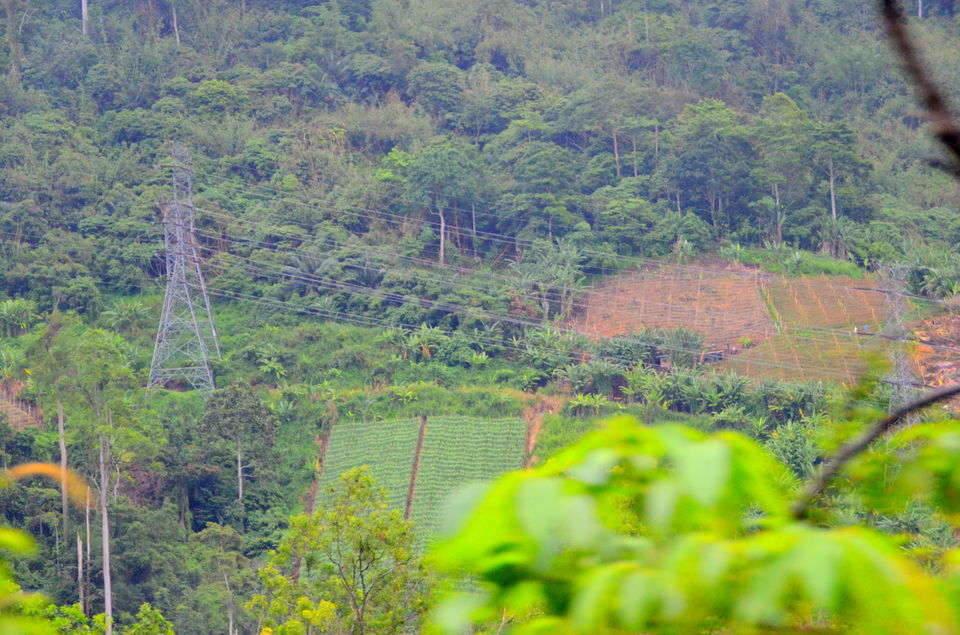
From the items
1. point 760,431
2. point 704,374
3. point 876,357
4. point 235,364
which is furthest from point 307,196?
point 876,357

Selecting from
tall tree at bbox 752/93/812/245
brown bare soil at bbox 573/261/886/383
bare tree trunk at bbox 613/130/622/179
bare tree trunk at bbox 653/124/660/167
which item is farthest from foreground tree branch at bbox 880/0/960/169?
bare tree trunk at bbox 653/124/660/167

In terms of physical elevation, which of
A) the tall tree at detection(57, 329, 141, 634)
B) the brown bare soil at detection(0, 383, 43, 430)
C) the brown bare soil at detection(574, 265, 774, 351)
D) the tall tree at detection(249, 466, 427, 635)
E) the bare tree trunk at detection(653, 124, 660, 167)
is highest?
the tall tree at detection(249, 466, 427, 635)

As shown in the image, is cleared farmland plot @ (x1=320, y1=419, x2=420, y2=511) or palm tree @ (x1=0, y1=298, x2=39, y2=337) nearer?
cleared farmland plot @ (x1=320, y1=419, x2=420, y2=511)

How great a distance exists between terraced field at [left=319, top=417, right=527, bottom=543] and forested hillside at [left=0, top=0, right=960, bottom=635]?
0.08 metres

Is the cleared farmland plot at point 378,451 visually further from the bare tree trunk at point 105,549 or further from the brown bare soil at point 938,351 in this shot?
the brown bare soil at point 938,351

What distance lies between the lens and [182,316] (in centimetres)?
2367

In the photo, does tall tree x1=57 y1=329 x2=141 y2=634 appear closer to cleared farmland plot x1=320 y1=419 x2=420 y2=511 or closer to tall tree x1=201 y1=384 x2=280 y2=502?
tall tree x1=201 y1=384 x2=280 y2=502

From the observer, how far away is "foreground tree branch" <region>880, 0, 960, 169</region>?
106 centimetres

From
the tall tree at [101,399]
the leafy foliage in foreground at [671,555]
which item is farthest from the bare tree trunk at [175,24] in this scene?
the leafy foliage in foreground at [671,555]

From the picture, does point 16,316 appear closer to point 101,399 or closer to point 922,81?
point 101,399

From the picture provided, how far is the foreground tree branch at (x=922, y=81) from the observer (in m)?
A: 1.06

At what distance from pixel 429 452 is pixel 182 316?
6.87 meters

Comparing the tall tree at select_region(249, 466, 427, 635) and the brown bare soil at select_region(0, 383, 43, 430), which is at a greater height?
the tall tree at select_region(249, 466, 427, 635)

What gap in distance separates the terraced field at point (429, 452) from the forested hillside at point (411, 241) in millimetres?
80
